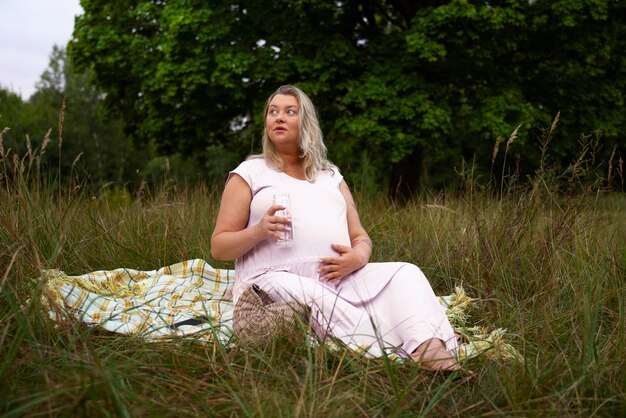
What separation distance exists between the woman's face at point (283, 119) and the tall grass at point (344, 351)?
113 cm

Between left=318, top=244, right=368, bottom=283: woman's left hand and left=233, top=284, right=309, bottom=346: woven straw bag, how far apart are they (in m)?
0.29

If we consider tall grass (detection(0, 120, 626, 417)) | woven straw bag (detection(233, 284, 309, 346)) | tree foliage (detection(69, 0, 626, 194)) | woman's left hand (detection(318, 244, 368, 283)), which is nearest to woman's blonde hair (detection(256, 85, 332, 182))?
woman's left hand (detection(318, 244, 368, 283))

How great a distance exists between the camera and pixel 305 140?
3.13 metres

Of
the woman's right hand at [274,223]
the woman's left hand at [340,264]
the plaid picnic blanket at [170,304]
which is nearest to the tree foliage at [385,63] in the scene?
the plaid picnic blanket at [170,304]

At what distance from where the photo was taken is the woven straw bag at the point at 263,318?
2477 millimetres

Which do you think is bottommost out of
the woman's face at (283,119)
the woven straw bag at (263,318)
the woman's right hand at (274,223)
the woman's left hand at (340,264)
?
the woven straw bag at (263,318)

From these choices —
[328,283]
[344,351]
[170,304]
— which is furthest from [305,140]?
[344,351]

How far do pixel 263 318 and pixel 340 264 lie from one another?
1.60 feet

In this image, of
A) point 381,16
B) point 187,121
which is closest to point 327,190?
point 187,121

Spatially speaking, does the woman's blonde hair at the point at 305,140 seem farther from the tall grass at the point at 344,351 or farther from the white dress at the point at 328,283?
the tall grass at the point at 344,351

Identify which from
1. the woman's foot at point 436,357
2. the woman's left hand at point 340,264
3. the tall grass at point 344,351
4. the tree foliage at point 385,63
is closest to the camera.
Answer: the tall grass at point 344,351

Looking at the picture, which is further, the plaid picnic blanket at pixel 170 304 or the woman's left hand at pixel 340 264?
the woman's left hand at pixel 340 264

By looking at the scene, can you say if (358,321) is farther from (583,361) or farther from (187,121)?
(187,121)

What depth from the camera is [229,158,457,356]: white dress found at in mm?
2594
